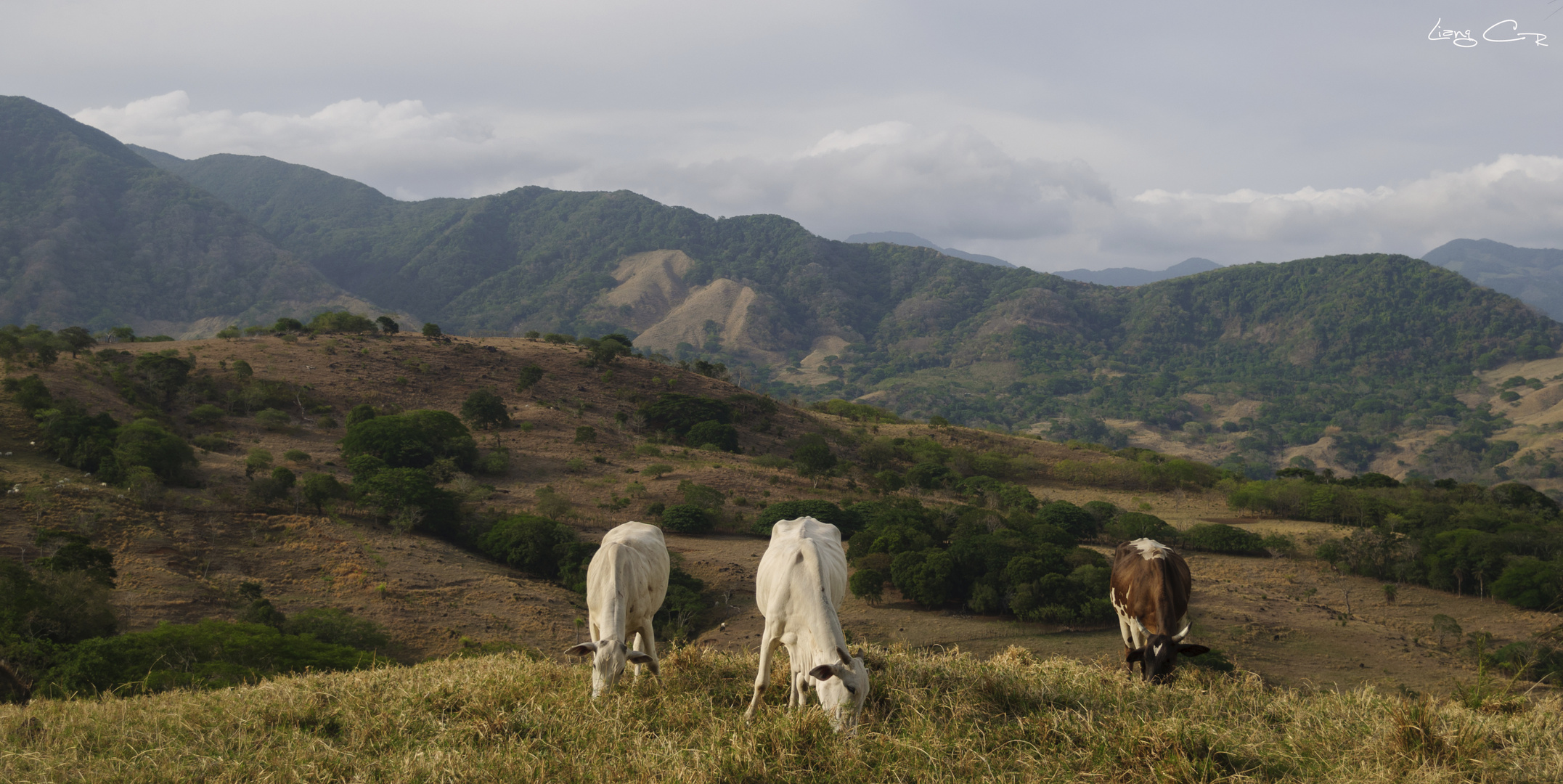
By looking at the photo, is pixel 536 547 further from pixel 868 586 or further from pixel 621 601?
pixel 621 601

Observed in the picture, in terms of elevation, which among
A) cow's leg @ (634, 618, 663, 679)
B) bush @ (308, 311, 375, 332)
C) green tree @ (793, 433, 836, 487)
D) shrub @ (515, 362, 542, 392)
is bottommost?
green tree @ (793, 433, 836, 487)

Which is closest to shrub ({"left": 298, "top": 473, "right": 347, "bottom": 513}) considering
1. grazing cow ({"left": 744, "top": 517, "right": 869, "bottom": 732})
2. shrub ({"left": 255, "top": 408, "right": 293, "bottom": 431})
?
shrub ({"left": 255, "top": 408, "right": 293, "bottom": 431})

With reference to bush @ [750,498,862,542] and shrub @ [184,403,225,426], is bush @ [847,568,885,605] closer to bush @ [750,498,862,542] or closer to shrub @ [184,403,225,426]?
bush @ [750,498,862,542]

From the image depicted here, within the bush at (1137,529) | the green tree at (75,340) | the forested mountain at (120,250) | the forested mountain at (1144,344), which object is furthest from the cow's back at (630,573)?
the forested mountain at (120,250)

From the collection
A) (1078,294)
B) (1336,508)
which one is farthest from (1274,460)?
(1078,294)

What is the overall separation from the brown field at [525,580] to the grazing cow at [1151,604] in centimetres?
292

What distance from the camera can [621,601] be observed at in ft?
28.1

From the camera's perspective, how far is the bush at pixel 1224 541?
30.4 metres

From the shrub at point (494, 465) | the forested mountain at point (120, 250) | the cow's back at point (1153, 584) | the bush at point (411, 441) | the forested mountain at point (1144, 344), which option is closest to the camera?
the cow's back at point (1153, 584)

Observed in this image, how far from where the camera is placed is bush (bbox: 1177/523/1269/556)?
99.9 feet

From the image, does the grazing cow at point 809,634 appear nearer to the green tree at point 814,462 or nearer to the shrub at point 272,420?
the green tree at point 814,462

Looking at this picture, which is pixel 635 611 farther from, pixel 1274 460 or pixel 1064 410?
pixel 1064 410

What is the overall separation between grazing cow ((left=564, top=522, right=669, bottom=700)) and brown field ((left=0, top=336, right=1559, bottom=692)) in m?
8.98

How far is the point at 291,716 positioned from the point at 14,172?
222 metres
